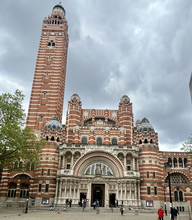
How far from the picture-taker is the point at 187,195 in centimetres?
4084

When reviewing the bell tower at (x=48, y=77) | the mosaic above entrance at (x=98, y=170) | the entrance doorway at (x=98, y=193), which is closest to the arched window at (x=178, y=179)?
the mosaic above entrance at (x=98, y=170)

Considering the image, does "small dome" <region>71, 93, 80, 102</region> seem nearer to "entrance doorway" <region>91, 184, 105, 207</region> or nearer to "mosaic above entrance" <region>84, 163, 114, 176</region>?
"mosaic above entrance" <region>84, 163, 114, 176</region>

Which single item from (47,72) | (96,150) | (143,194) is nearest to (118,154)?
(96,150)

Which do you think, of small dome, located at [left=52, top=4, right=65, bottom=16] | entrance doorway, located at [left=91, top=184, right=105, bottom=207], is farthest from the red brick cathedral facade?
small dome, located at [left=52, top=4, right=65, bottom=16]

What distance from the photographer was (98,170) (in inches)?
1615

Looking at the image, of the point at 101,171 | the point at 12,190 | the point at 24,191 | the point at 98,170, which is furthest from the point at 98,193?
the point at 12,190

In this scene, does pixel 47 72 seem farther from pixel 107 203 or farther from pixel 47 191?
pixel 107 203

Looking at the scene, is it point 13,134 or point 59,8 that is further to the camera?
point 59,8

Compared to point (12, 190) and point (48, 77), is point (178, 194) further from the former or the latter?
point (48, 77)

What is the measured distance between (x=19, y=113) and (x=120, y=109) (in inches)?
1170

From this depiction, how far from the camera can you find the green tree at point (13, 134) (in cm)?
2453

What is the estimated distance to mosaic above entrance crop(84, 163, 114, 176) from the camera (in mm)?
40853

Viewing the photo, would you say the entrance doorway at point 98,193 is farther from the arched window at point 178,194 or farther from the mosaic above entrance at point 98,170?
the arched window at point 178,194

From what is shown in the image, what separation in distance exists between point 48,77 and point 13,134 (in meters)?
35.4
